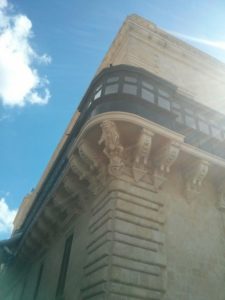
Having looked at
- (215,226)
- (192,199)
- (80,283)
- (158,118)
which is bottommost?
(80,283)

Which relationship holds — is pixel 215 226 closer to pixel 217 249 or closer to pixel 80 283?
pixel 217 249

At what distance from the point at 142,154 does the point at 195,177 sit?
86.7 inches

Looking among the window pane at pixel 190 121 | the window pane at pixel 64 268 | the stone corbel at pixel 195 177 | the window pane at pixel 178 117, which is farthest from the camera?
the window pane at pixel 190 121

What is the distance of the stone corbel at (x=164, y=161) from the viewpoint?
29.6 ft

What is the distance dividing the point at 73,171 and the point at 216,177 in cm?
522

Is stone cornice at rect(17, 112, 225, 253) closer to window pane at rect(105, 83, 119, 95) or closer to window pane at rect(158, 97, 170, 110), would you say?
window pane at rect(105, 83, 119, 95)

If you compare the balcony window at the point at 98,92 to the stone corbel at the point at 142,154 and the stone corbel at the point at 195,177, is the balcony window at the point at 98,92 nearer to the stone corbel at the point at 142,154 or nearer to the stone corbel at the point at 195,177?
the stone corbel at the point at 142,154

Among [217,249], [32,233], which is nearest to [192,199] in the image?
[217,249]

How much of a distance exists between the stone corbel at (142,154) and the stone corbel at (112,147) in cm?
46

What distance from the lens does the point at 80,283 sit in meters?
8.74

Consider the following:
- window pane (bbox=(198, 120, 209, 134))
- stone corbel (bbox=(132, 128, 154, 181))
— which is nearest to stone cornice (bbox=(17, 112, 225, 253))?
stone corbel (bbox=(132, 128, 154, 181))

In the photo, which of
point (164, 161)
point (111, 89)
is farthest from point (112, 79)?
point (164, 161)

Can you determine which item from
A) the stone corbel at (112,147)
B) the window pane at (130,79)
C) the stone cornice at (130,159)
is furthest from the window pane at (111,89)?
the stone corbel at (112,147)

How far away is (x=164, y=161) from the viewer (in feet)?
30.0
